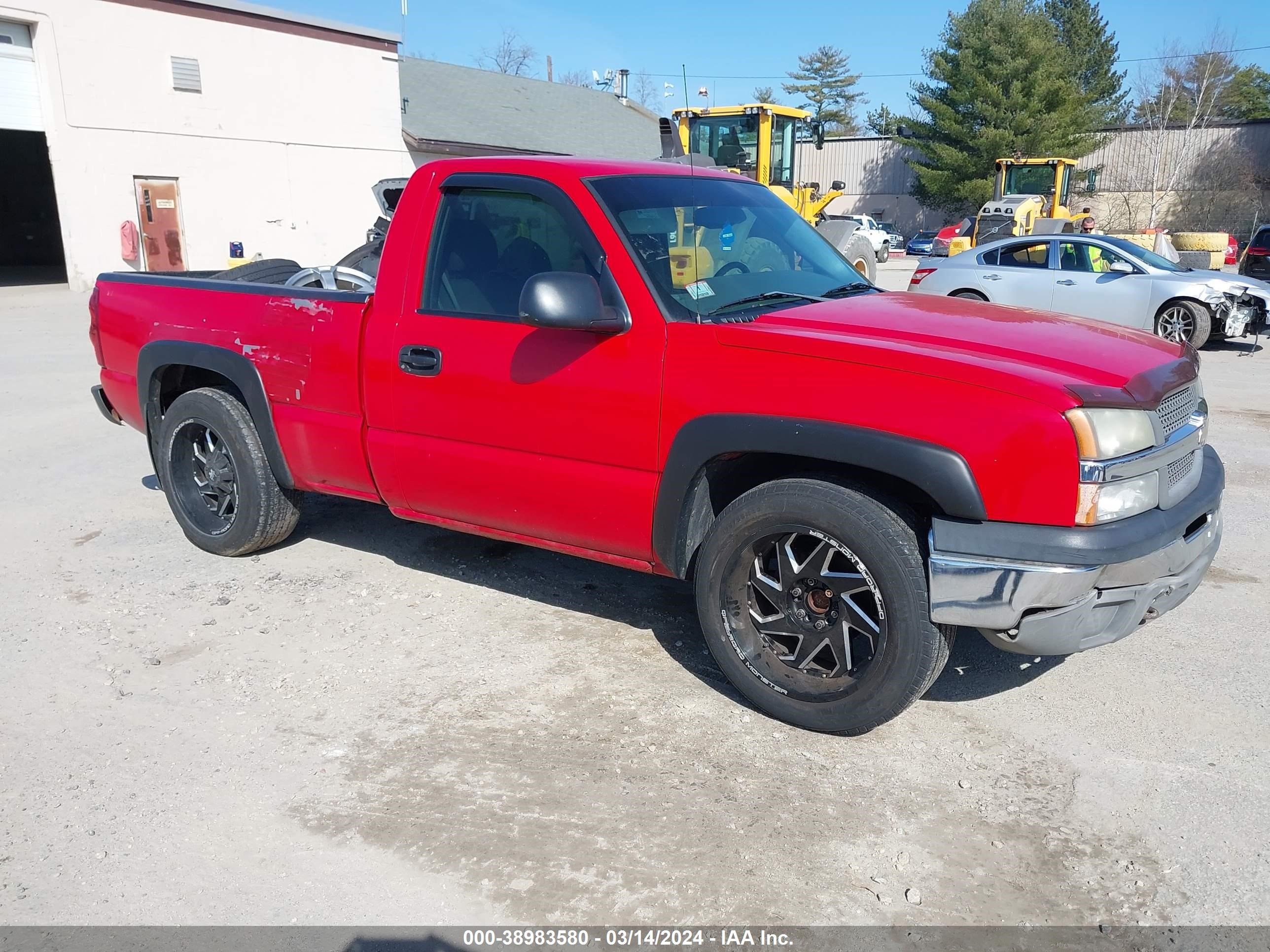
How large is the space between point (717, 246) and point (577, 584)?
1.84 m

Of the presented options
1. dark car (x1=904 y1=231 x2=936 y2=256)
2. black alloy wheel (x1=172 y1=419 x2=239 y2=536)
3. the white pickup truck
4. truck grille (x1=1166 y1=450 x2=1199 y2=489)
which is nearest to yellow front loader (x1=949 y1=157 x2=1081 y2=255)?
the white pickup truck

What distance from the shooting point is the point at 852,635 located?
11.4 ft

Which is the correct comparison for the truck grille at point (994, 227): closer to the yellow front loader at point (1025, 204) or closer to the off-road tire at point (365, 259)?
the yellow front loader at point (1025, 204)

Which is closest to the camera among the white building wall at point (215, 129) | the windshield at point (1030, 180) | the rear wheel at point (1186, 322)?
the rear wheel at point (1186, 322)

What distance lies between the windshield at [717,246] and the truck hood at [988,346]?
0.74 feet

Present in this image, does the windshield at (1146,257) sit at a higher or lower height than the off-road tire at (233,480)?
higher

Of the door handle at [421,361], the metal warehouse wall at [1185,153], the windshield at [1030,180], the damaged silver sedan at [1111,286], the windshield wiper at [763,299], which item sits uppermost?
the metal warehouse wall at [1185,153]

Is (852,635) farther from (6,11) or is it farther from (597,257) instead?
(6,11)

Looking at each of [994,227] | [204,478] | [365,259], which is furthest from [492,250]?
[994,227]

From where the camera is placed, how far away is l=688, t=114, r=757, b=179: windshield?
18266 millimetres

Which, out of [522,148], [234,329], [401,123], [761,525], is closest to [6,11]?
[401,123]

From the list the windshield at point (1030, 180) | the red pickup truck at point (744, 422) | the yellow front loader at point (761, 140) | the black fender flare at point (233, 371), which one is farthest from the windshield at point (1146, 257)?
the windshield at point (1030, 180)

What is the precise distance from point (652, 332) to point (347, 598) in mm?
2179

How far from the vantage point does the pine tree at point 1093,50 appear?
2249 inches
